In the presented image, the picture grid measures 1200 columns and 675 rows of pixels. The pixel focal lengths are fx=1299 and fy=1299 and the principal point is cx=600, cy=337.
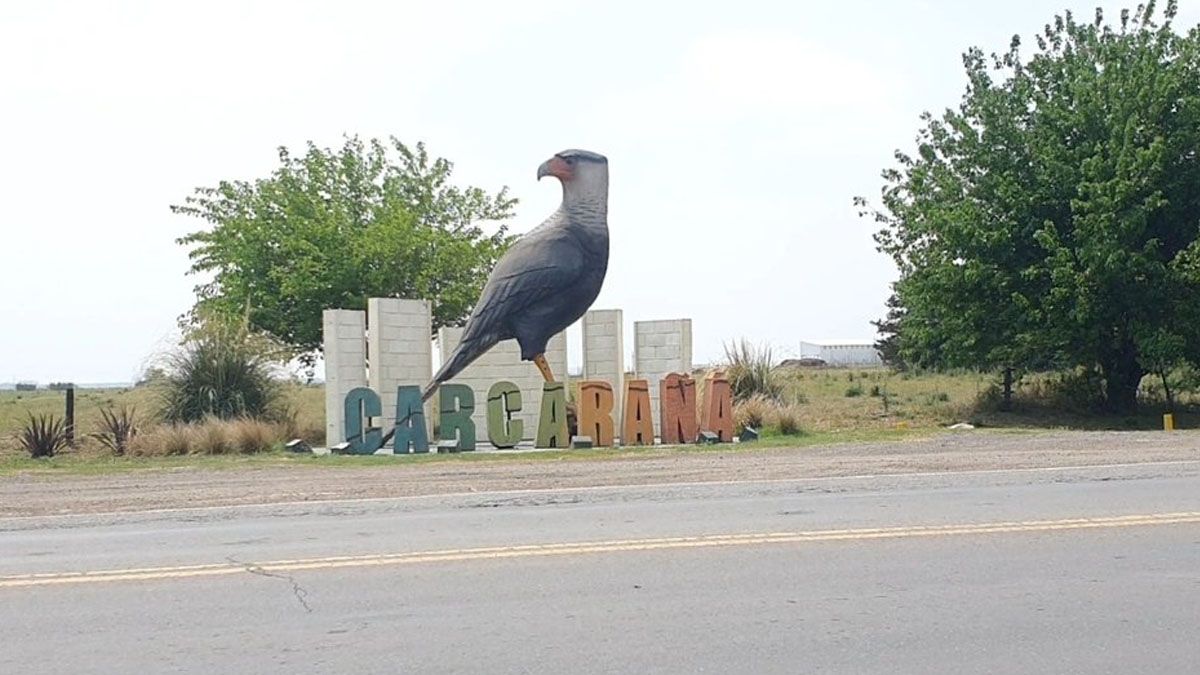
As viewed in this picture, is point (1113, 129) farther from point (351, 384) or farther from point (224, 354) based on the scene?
point (224, 354)

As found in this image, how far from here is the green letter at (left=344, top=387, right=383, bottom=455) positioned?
23.4m

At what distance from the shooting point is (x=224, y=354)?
2650 cm

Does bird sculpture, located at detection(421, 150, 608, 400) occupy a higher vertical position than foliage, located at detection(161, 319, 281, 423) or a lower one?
higher

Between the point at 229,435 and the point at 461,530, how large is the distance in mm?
14424

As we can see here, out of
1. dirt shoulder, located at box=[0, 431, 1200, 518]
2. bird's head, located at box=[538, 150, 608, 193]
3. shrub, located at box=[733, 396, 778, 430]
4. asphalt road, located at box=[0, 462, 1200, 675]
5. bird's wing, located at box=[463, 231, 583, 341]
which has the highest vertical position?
bird's head, located at box=[538, 150, 608, 193]

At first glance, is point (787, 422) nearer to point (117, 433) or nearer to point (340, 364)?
point (340, 364)

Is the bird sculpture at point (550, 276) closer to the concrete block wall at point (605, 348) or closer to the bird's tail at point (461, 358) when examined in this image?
the bird's tail at point (461, 358)

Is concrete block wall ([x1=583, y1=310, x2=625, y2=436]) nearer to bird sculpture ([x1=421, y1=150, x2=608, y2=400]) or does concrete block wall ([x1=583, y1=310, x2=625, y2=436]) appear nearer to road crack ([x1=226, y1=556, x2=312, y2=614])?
bird sculpture ([x1=421, y1=150, x2=608, y2=400])

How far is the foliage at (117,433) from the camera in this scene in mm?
23919

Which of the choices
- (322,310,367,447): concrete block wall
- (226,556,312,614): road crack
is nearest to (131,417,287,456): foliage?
(322,310,367,447): concrete block wall

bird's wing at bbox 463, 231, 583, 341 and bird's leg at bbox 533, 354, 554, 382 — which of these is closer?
bird's wing at bbox 463, 231, 583, 341

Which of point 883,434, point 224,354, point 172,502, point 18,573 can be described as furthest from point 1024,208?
point 18,573

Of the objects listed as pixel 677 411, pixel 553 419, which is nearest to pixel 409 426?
pixel 553 419

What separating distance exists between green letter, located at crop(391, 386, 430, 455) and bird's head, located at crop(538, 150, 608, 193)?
4.97 meters
